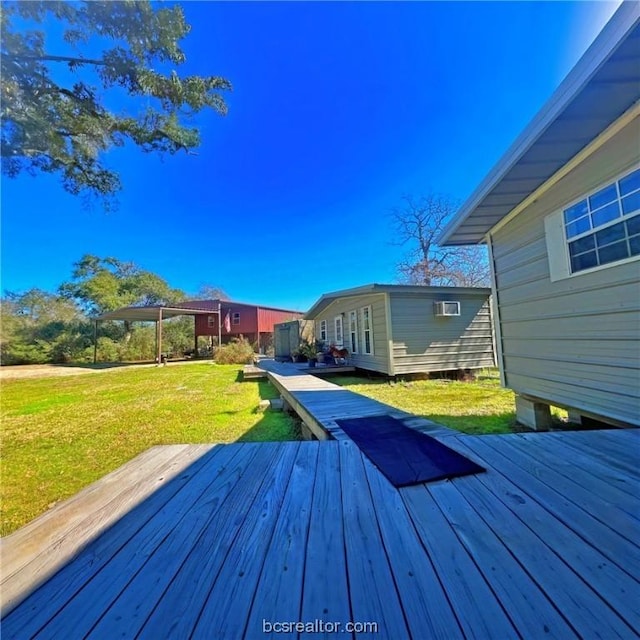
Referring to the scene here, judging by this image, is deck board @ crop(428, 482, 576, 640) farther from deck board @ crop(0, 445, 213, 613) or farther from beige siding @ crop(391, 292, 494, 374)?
beige siding @ crop(391, 292, 494, 374)

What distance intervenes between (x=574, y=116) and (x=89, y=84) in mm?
8885

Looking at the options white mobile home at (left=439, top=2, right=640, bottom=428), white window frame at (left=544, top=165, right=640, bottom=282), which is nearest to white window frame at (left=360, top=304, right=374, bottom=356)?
white mobile home at (left=439, top=2, right=640, bottom=428)

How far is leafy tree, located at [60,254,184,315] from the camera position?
829 inches

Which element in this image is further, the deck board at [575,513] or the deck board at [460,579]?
the deck board at [575,513]

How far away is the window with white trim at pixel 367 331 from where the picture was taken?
8562 mm

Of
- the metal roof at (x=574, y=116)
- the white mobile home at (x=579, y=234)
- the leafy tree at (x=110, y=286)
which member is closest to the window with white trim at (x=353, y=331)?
the white mobile home at (x=579, y=234)

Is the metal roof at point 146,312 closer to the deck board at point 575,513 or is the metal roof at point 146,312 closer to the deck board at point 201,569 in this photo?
the deck board at point 201,569

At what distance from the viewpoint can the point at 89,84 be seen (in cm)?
638

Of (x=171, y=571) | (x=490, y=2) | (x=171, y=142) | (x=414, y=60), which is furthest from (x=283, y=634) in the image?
(x=171, y=142)

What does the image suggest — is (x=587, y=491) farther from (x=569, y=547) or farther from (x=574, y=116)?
(x=574, y=116)

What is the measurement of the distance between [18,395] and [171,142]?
7.62m

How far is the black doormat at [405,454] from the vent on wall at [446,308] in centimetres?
552

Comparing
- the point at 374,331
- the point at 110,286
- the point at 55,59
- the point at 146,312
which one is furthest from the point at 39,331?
the point at 374,331

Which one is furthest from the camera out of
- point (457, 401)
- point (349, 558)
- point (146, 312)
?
point (146, 312)
